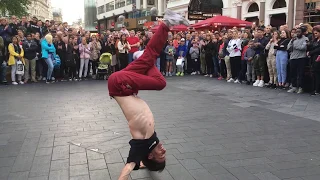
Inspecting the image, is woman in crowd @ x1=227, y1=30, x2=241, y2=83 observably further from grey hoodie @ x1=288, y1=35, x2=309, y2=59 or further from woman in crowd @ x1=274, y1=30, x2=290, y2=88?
grey hoodie @ x1=288, y1=35, x2=309, y2=59

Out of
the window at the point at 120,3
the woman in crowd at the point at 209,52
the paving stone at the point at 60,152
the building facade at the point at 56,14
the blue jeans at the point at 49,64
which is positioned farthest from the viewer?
the building facade at the point at 56,14

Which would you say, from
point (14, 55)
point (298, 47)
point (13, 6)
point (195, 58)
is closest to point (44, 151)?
point (298, 47)

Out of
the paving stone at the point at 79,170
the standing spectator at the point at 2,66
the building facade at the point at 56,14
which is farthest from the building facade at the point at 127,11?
the building facade at the point at 56,14

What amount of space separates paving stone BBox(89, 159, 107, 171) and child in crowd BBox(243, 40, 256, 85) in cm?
864

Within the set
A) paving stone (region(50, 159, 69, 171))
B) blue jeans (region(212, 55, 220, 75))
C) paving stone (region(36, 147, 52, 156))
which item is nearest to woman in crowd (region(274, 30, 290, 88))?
blue jeans (region(212, 55, 220, 75))

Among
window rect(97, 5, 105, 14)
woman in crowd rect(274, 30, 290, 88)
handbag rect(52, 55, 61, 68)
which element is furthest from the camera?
window rect(97, 5, 105, 14)

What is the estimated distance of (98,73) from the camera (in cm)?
1427

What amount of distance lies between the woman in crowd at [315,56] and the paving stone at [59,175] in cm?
794

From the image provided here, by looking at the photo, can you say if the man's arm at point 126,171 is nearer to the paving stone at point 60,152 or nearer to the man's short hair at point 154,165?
the man's short hair at point 154,165

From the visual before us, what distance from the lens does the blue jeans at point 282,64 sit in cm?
1038

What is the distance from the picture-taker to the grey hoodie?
→ 380 inches

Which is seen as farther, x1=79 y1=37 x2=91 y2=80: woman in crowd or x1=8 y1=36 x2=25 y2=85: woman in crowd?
x1=79 y1=37 x2=91 y2=80: woman in crowd

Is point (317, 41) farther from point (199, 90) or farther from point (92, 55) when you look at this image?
point (92, 55)

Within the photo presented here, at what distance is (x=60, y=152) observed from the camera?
4.70 m
